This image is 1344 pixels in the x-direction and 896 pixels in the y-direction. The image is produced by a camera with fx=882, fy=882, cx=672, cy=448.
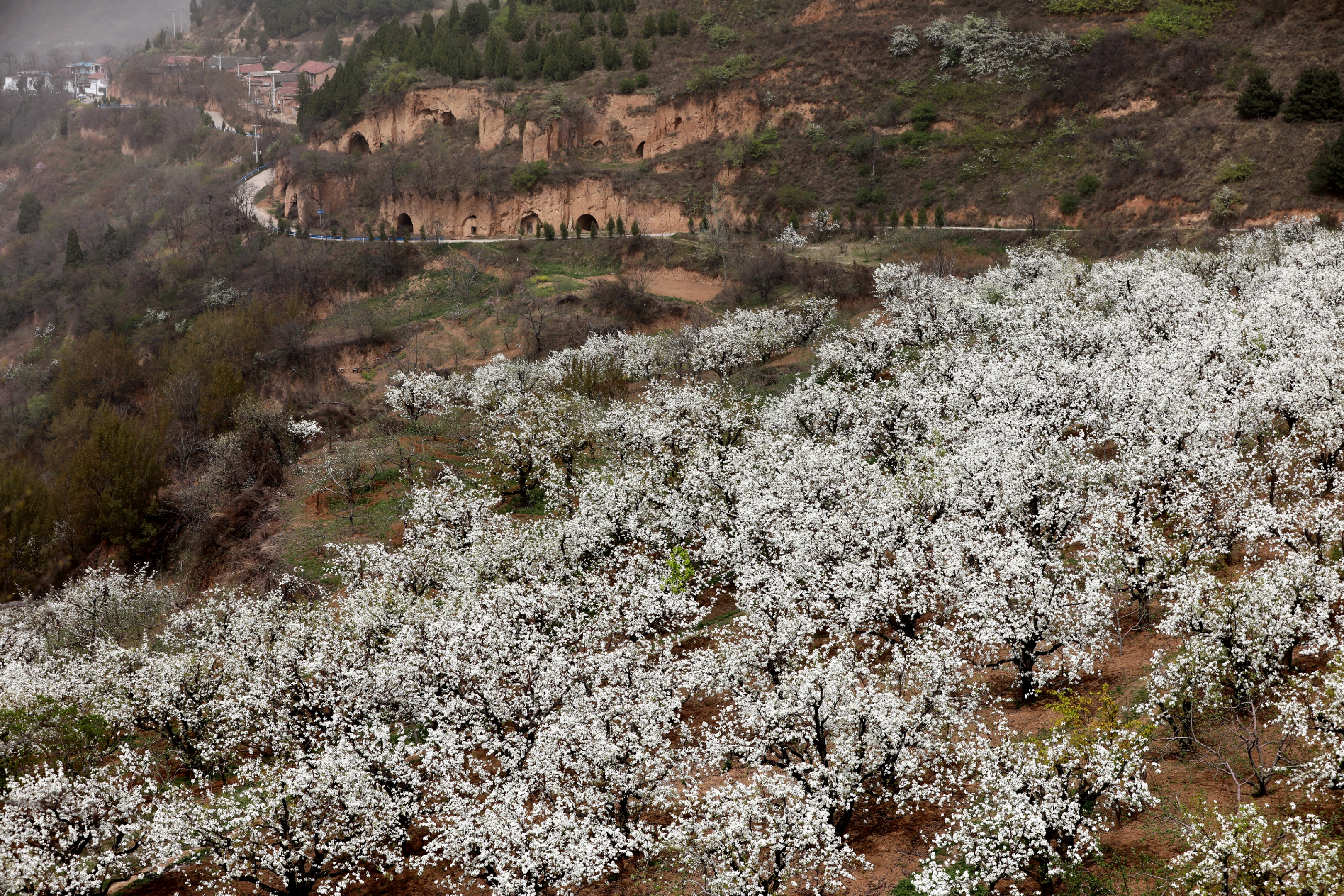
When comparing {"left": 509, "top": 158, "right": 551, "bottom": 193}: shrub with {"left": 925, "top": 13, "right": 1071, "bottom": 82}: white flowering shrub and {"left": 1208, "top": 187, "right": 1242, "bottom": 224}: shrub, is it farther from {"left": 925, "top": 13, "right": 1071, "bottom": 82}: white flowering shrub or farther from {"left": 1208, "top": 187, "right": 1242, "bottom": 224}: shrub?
{"left": 1208, "top": 187, "right": 1242, "bottom": 224}: shrub

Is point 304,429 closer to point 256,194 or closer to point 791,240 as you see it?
point 791,240

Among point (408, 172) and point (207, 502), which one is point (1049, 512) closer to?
point (207, 502)

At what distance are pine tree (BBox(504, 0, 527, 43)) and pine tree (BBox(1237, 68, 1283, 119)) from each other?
8190 cm

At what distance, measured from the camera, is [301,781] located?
17.9 metres

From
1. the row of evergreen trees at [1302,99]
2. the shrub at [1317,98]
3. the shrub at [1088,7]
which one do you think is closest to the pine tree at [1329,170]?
the shrub at [1317,98]

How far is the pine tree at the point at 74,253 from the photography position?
105 meters

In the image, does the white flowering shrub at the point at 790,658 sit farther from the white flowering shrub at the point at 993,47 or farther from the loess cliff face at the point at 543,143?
the loess cliff face at the point at 543,143

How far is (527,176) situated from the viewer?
9125 centimetres

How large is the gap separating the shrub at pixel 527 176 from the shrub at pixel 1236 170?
60.4 meters

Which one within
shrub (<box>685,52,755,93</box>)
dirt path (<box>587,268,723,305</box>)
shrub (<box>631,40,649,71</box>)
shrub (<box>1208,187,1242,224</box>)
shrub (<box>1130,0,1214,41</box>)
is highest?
shrub (<box>1130,0,1214,41</box>)

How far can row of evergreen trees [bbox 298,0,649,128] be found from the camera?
104 metres

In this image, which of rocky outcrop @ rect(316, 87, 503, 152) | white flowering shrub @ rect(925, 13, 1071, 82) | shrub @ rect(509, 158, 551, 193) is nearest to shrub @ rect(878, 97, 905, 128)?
white flowering shrub @ rect(925, 13, 1071, 82)

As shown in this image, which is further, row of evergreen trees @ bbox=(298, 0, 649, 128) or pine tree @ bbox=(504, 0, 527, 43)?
pine tree @ bbox=(504, 0, 527, 43)

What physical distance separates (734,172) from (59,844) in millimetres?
79020
